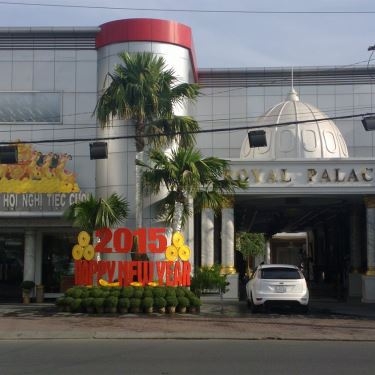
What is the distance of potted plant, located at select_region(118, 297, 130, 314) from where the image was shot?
20125 mm

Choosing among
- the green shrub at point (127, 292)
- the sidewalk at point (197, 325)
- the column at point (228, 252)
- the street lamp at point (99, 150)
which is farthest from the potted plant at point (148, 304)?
the column at point (228, 252)

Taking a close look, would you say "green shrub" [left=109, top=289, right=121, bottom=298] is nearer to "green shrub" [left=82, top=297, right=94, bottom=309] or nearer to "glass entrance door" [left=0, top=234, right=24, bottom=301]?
"green shrub" [left=82, top=297, right=94, bottom=309]

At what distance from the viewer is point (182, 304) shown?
20.4 meters

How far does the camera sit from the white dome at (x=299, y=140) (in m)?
27.5

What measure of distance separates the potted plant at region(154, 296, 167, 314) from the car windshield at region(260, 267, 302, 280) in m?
3.10

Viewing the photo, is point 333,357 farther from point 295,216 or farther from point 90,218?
point 295,216

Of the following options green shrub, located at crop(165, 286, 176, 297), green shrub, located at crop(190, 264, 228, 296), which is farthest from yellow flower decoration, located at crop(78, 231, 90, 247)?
green shrub, located at crop(190, 264, 228, 296)

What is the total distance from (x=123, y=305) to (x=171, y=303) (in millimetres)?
1452

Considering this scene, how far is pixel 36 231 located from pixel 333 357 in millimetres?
17716

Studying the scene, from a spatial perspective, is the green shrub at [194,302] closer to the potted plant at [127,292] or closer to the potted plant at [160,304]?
the potted plant at [160,304]

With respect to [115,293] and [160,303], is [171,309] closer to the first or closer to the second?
[160,303]

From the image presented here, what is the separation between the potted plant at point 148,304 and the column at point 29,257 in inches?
331

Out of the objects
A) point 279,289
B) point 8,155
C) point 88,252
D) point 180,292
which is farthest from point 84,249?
point 279,289

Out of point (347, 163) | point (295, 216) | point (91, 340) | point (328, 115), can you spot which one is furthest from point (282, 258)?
point (91, 340)
